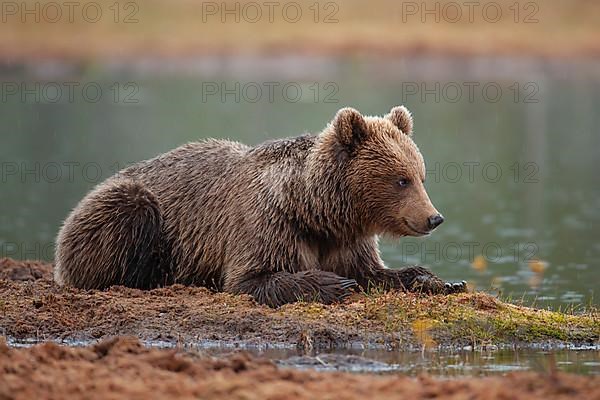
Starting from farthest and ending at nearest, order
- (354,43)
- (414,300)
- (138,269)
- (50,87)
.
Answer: (354,43) → (50,87) → (138,269) → (414,300)

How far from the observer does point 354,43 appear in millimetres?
64125

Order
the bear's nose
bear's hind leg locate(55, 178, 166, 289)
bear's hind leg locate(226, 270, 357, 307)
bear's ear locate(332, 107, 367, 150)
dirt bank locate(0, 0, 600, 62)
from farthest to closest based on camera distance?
dirt bank locate(0, 0, 600, 62)
bear's hind leg locate(55, 178, 166, 289)
bear's ear locate(332, 107, 367, 150)
bear's hind leg locate(226, 270, 357, 307)
the bear's nose

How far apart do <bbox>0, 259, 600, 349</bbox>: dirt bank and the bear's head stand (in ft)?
2.39

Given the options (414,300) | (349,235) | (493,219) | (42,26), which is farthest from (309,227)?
(42,26)

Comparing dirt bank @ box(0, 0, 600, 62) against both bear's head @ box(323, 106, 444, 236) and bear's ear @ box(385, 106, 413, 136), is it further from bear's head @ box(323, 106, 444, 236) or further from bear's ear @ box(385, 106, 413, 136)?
bear's head @ box(323, 106, 444, 236)

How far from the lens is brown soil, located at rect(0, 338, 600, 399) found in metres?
7.87

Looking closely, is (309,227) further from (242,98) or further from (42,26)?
(42,26)

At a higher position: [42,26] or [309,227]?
[42,26]

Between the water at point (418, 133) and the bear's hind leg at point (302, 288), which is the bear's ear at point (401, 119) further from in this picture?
the water at point (418, 133)

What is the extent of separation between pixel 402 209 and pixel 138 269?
285 centimetres

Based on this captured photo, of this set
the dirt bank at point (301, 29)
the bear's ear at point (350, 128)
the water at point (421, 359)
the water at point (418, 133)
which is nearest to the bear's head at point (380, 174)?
the bear's ear at point (350, 128)

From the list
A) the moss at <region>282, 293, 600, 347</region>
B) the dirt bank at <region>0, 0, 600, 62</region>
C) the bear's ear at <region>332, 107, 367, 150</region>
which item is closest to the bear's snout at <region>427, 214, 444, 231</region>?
the moss at <region>282, 293, 600, 347</region>

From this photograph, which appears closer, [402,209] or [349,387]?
[349,387]

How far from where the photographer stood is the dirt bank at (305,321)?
10586 millimetres
